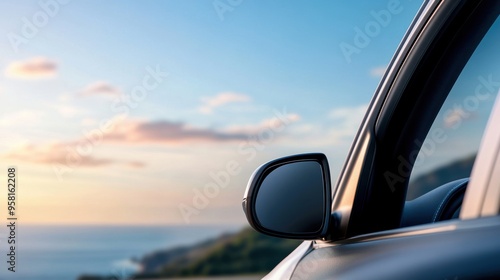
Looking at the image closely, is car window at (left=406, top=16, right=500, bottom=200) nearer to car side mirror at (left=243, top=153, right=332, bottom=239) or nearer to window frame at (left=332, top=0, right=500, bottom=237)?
window frame at (left=332, top=0, right=500, bottom=237)

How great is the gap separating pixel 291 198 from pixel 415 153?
321 mm

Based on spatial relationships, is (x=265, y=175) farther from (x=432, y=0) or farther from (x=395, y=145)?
(x=432, y=0)

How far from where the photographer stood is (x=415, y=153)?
6.68ft

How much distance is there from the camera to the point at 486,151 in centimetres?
146

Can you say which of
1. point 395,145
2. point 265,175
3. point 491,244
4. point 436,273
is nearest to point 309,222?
point 265,175

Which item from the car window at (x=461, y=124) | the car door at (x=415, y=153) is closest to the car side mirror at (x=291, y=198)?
the car door at (x=415, y=153)

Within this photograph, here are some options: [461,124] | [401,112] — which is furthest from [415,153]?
[461,124]

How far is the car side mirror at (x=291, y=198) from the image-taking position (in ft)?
6.51

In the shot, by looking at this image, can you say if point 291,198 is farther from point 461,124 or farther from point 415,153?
point 461,124

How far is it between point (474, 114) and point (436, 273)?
1.44 feet

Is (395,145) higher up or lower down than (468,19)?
lower down

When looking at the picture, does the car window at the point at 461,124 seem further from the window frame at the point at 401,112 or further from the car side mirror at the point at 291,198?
the car side mirror at the point at 291,198

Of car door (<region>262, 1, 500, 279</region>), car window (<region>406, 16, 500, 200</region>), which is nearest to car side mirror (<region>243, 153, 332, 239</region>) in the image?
car door (<region>262, 1, 500, 279</region>)

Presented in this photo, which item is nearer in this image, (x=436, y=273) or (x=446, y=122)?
(x=436, y=273)
